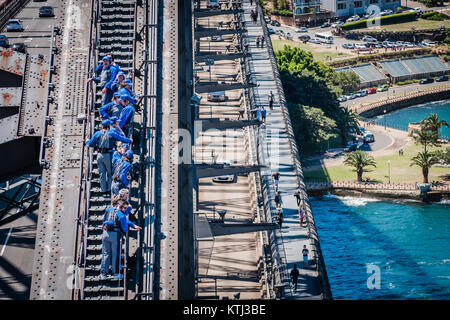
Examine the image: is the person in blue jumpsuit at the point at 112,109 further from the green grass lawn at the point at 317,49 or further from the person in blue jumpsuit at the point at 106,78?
the green grass lawn at the point at 317,49

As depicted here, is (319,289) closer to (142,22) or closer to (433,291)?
(142,22)

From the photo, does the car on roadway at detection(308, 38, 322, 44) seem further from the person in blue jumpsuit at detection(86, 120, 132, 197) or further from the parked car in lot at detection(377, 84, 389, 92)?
the person in blue jumpsuit at detection(86, 120, 132, 197)

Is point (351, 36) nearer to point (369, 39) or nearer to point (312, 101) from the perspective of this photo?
point (369, 39)

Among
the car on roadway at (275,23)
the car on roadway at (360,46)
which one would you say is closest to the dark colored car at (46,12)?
the car on roadway at (360,46)

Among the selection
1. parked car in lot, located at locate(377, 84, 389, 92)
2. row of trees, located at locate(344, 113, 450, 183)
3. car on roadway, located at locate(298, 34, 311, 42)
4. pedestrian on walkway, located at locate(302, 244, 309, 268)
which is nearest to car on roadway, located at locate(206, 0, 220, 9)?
row of trees, located at locate(344, 113, 450, 183)

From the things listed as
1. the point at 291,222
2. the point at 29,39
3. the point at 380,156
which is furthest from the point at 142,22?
the point at 380,156

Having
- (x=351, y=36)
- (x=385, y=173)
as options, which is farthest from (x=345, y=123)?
(x=351, y=36)
